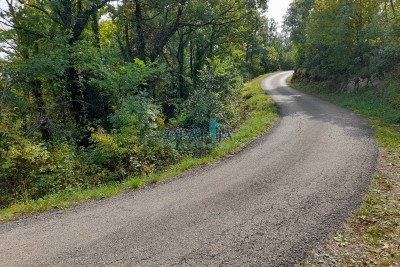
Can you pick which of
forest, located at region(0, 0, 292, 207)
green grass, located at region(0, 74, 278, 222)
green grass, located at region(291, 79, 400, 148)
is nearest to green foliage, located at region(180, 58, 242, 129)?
forest, located at region(0, 0, 292, 207)

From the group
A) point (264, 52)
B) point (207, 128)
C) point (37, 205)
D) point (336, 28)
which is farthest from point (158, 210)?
point (264, 52)

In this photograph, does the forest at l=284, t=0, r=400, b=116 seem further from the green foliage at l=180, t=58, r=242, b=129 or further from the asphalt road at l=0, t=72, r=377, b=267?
the asphalt road at l=0, t=72, r=377, b=267

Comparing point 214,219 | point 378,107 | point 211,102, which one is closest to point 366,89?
point 378,107

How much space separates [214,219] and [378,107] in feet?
42.4

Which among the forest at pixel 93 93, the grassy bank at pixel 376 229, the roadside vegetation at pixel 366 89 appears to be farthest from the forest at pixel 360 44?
the grassy bank at pixel 376 229

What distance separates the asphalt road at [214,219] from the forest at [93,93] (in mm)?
2134

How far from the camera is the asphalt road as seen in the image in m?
3.64

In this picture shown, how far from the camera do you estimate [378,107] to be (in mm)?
13602

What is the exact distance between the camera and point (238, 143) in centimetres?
924

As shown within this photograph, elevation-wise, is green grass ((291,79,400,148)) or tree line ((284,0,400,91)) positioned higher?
tree line ((284,0,400,91))

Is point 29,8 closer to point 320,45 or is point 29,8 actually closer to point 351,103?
point 351,103

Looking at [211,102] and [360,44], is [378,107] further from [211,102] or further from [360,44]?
[211,102]

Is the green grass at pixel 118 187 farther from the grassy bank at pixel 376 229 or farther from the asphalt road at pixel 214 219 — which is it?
the grassy bank at pixel 376 229

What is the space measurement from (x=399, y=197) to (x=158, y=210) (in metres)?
4.57
